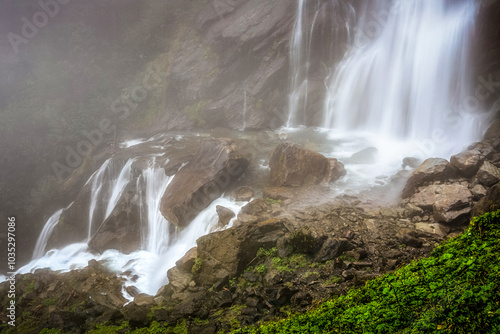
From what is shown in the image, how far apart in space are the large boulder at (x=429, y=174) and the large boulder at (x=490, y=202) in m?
2.56

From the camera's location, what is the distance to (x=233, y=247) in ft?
25.8

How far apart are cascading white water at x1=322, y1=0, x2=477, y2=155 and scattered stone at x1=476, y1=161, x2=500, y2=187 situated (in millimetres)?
3848

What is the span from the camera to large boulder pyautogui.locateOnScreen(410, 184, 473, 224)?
24.8ft

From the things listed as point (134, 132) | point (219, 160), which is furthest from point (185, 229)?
point (134, 132)

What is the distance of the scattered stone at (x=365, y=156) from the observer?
13573mm

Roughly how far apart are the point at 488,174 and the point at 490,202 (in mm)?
2566

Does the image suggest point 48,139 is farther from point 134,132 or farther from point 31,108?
point 134,132

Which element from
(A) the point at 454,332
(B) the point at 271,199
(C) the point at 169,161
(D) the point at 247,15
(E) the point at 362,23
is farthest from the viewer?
(D) the point at 247,15

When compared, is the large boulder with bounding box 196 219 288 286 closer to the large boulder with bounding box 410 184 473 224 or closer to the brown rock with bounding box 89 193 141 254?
the large boulder with bounding box 410 184 473 224

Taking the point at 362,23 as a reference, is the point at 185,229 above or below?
below

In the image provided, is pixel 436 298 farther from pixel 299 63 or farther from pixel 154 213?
pixel 299 63

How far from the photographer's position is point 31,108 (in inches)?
874

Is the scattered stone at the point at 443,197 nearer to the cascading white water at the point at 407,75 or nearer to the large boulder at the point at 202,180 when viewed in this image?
the cascading white water at the point at 407,75

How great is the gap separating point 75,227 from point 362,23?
20.5 metres
